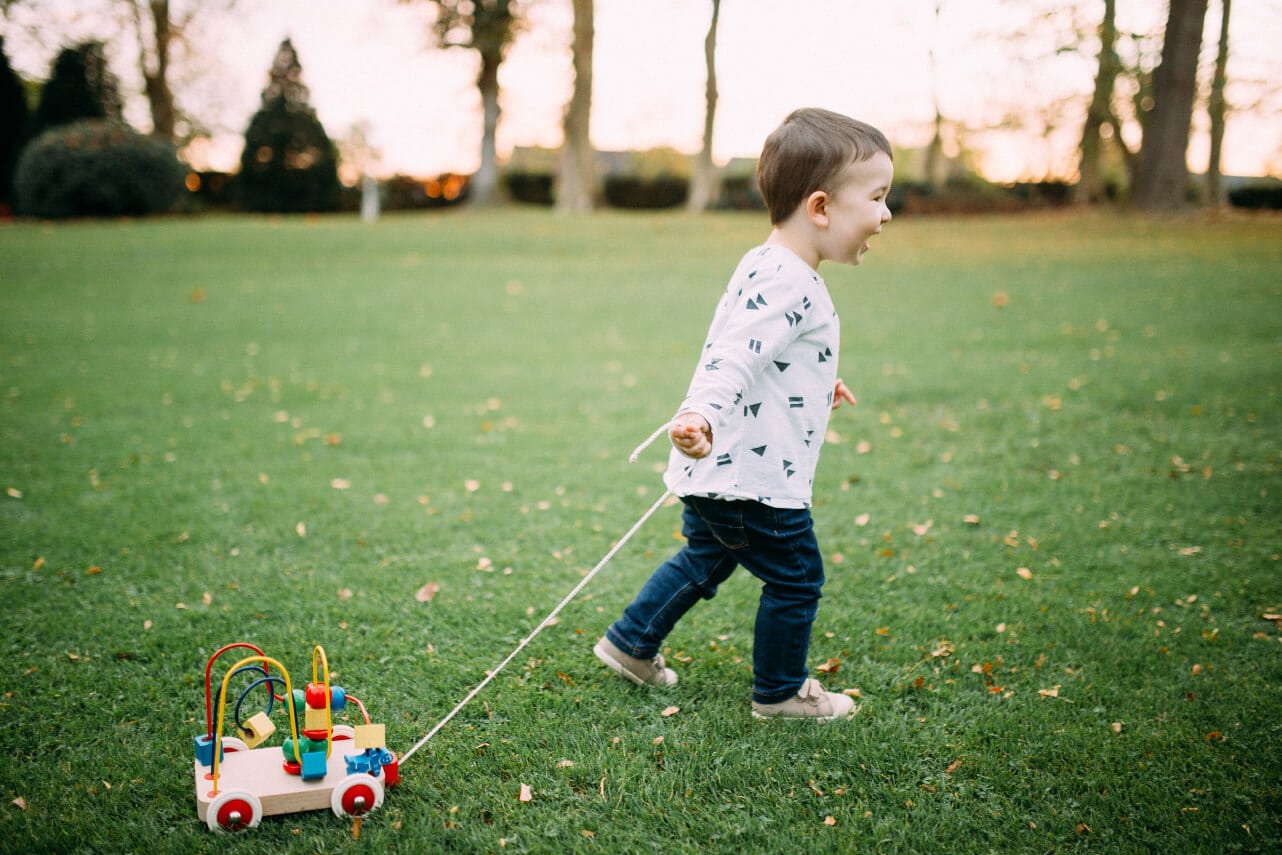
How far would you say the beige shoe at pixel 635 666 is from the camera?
3.01 m

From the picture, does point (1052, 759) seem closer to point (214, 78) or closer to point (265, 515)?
point (265, 515)

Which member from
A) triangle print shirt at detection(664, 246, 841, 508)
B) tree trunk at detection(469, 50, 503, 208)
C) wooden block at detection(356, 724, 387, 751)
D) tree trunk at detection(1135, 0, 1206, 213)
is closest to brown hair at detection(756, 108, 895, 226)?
triangle print shirt at detection(664, 246, 841, 508)

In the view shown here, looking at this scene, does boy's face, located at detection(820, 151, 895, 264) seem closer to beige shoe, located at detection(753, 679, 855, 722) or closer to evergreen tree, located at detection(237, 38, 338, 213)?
beige shoe, located at detection(753, 679, 855, 722)

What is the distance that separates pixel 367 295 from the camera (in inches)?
501

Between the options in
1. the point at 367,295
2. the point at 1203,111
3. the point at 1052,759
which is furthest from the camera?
the point at 1203,111

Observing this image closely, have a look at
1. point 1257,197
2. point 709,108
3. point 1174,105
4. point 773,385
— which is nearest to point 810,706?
point 773,385

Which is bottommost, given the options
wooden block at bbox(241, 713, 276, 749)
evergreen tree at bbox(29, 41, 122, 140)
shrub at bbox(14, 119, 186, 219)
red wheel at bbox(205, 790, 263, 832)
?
red wheel at bbox(205, 790, 263, 832)

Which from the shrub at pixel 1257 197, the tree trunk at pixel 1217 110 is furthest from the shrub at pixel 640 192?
the shrub at pixel 1257 197

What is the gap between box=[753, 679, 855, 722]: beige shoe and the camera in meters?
2.84

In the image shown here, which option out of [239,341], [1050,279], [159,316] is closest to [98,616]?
[239,341]

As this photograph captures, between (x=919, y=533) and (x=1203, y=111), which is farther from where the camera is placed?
(x=1203, y=111)

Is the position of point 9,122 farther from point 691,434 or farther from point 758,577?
point 691,434

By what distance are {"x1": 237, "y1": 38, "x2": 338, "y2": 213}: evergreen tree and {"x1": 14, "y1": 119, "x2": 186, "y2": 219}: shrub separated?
3.85 m

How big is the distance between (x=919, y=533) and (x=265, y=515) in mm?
3322
